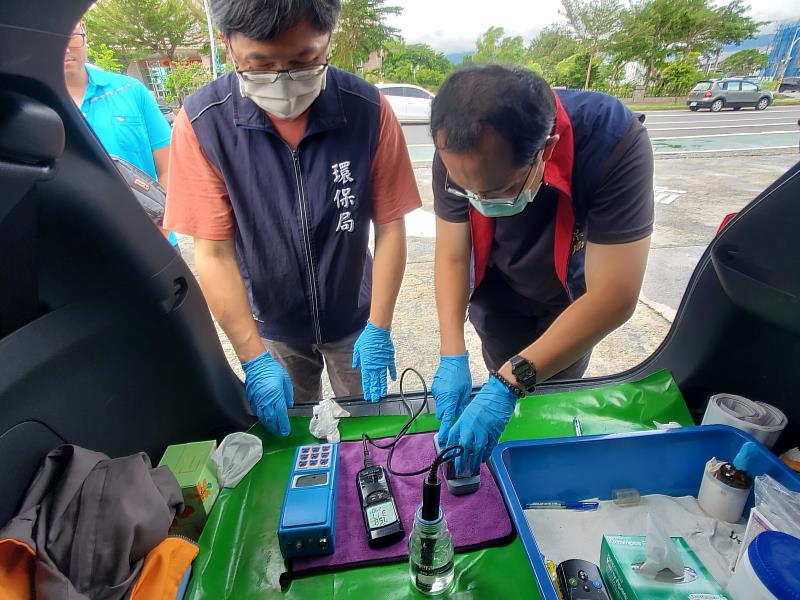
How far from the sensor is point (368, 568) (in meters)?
0.73

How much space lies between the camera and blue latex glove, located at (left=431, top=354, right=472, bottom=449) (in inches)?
41.1

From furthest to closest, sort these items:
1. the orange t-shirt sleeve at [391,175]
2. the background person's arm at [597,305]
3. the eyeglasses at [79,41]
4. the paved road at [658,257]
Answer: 1. the paved road at [658,257]
2. the eyeglasses at [79,41]
3. the orange t-shirt sleeve at [391,175]
4. the background person's arm at [597,305]

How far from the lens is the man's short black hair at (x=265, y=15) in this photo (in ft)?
2.77

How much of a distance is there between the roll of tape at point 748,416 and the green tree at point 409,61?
17172 millimetres

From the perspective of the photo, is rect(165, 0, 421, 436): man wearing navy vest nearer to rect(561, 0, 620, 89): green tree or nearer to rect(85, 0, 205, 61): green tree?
rect(561, 0, 620, 89): green tree

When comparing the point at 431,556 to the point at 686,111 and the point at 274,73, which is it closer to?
the point at 274,73

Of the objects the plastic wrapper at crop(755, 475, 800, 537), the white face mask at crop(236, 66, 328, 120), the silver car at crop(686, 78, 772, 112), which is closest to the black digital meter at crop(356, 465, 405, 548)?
the plastic wrapper at crop(755, 475, 800, 537)

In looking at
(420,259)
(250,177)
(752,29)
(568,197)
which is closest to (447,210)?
(568,197)

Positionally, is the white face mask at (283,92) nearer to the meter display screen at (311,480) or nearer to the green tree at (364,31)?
the meter display screen at (311,480)

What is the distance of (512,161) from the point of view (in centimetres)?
79

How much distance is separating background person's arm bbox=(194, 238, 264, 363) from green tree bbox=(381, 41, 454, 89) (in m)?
A: 16.9

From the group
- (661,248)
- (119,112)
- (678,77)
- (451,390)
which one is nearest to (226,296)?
(451,390)

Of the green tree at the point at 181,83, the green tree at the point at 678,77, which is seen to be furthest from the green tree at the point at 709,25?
the green tree at the point at 181,83

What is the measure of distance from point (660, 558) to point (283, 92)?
1.16 metres
